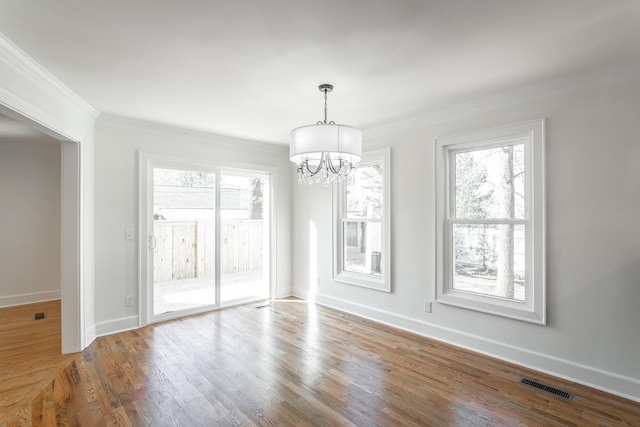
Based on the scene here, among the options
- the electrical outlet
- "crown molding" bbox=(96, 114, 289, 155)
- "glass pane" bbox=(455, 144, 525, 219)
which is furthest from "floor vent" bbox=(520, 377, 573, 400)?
"crown molding" bbox=(96, 114, 289, 155)

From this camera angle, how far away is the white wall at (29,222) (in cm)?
498

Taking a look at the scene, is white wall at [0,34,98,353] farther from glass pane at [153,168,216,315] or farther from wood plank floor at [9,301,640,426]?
glass pane at [153,168,216,315]

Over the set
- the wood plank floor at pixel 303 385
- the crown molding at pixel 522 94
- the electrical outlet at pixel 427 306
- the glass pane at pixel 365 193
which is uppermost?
the crown molding at pixel 522 94

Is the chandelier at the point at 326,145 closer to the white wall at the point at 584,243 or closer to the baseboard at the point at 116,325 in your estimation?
the white wall at the point at 584,243

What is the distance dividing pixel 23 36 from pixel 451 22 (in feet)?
8.45

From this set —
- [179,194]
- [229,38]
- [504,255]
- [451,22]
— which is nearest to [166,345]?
[179,194]

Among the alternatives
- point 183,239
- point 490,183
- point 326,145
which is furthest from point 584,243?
point 183,239

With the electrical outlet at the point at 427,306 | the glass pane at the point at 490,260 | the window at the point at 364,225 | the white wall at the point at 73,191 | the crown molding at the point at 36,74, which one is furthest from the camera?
the window at the point at 364,225

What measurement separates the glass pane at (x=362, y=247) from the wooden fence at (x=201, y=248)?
1480mm

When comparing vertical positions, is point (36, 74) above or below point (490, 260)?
above

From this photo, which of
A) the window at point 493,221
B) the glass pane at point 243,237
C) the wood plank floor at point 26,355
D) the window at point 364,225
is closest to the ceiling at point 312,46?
the window at point 493,221

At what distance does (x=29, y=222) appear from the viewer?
513 cm

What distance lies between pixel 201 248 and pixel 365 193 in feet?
7.87

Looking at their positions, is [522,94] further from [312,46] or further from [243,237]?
[243,237]
